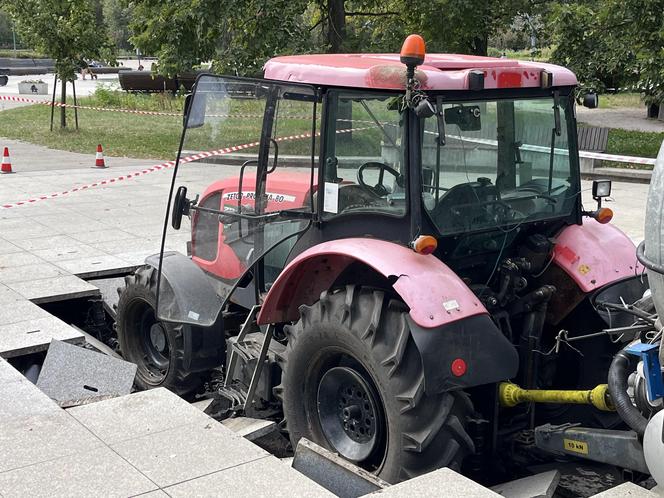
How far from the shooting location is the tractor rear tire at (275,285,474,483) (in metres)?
3.81

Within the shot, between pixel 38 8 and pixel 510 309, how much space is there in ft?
59.4

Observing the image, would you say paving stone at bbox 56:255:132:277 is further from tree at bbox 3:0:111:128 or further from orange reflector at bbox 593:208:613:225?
tree at bbox 3:0:111:128

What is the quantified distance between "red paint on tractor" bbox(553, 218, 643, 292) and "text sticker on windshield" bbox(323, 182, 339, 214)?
1177 mm

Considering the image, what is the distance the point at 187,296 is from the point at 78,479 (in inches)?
64.0

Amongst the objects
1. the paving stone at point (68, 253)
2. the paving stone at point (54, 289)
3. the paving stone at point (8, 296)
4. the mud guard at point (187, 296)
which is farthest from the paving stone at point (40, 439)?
the paving stone at point (68, 253)

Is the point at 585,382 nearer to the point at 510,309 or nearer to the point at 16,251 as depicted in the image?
the point at 510,309

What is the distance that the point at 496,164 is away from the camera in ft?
14.8

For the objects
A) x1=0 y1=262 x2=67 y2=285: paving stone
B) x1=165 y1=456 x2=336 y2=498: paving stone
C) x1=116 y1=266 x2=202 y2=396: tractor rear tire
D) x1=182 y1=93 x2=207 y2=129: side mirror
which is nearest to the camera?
x1=165 y1=456 x2=336 y2=498: paving stone

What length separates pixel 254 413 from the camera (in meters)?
5.09

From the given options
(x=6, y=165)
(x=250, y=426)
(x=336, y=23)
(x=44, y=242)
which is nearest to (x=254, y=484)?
(x=250, y=426)

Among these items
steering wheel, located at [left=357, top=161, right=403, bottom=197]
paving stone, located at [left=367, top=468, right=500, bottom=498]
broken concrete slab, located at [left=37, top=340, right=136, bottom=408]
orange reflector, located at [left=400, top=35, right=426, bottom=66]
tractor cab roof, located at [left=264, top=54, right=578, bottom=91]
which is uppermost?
orange reflector, located at [left=400, top=35, right=426, bottom=66]

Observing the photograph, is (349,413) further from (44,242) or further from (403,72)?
(44,242)

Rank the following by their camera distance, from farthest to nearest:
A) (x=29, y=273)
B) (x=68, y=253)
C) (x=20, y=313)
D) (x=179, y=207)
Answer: (x=68, y=253) → (x=29, y=273) → (x=20, y=313) → (x=179, y=207)

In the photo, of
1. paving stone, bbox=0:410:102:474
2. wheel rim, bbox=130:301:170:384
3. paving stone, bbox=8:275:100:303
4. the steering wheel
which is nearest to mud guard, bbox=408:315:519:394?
the steering wheel
